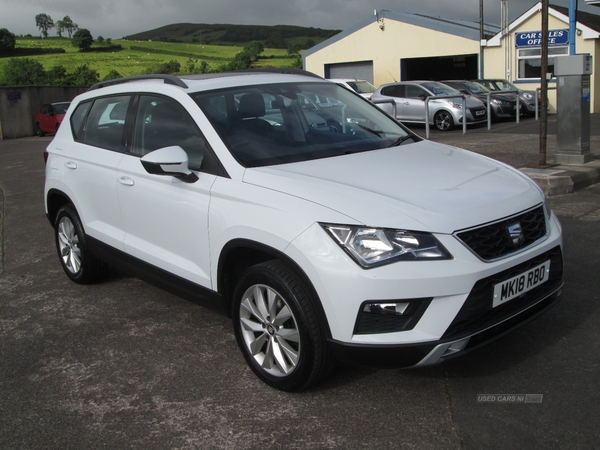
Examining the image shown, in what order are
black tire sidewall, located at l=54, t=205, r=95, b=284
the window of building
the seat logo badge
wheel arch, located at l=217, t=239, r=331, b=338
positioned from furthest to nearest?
the window of building, black tire sidewall, located at l=54, t=205, r=95, b=284, the seat logo badge, wheel arch, located at l=217, t=239, r=331, b=338

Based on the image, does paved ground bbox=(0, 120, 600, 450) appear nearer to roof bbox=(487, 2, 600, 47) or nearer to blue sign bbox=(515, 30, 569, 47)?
roof bbox=(487, 2, 600, 47)

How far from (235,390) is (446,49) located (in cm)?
2988

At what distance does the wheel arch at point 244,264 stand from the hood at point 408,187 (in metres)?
0.32

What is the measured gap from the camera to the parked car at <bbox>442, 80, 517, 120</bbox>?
2219 cm

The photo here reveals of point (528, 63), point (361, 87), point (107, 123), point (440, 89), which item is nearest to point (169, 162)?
point (107, 123)

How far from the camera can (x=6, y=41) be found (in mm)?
64875

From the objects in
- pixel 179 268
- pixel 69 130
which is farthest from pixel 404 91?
pixel 179 268

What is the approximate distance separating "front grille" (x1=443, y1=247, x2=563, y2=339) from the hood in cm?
29

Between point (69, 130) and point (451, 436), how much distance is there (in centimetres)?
415

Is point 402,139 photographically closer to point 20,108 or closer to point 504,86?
point 504,86

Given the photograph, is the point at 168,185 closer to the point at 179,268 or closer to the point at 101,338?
the point at 179,268

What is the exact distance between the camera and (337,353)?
3152 mm

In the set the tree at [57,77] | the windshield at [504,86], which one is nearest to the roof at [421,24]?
the windshield at [504,86]

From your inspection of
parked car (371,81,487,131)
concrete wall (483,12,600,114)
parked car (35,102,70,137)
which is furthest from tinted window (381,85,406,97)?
parked car (35,102,70,137)
